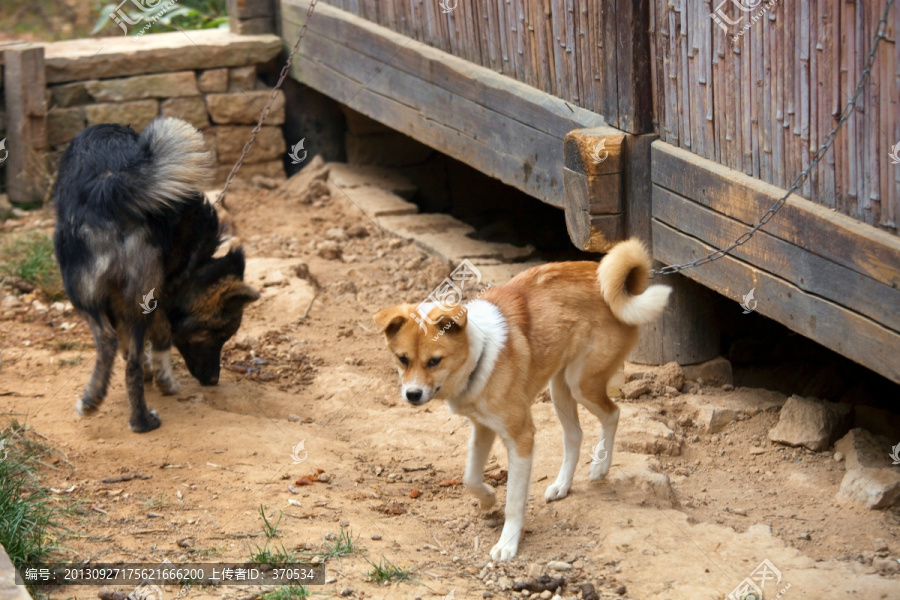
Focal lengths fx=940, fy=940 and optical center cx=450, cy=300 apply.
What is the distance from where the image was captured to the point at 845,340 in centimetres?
407

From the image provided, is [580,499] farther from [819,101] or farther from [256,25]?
[256,25]

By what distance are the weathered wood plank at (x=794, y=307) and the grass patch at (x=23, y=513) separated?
3.35 m

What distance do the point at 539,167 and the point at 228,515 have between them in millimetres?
3057

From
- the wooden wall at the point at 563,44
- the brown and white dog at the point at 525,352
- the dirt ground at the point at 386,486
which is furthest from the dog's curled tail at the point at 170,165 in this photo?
the wooden wall at the point at 563,44

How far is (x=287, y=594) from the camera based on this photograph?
3518mm

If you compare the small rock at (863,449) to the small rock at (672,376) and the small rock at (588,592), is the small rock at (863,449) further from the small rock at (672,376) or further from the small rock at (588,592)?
the small rock at (588,592)

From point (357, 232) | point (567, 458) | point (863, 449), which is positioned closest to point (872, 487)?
point (863, 449)

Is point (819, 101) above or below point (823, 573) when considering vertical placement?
above

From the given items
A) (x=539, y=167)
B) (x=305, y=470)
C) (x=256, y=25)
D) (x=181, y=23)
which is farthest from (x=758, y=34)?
(x=181, y=23)

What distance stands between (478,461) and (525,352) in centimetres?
56

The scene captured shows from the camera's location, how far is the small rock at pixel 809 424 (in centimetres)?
493

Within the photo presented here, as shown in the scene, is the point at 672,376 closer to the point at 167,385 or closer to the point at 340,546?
the point at 340,546

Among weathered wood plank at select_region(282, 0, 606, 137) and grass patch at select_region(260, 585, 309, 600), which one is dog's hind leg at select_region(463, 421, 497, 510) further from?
weathered wood plank at select_region(282, 0, 606, 137)

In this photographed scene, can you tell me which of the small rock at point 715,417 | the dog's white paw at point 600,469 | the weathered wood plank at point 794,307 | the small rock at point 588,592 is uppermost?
the weathered wood plank at point 794,307
